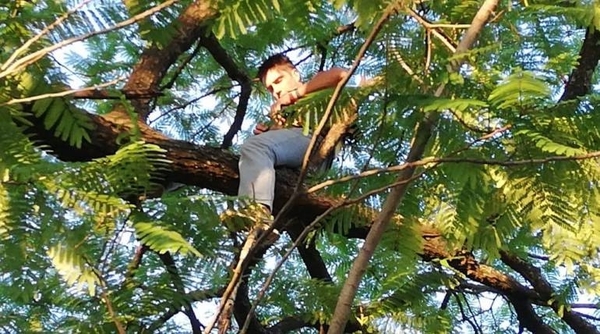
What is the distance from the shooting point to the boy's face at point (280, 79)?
2.44m

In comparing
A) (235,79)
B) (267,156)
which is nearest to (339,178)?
(267,156)

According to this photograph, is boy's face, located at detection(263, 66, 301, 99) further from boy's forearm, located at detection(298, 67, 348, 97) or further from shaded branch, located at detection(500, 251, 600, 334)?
shaded branch, located at detection(500, 251, 600, 334)

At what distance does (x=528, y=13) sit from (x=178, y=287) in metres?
0.69

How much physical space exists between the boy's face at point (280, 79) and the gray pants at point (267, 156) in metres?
0.28

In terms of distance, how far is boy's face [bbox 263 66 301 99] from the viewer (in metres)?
2.44

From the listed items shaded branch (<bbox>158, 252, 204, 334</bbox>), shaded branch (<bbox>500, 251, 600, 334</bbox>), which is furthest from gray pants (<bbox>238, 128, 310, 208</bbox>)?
shaded branch (<bbox>500, 251, 600, 334</bbox>)

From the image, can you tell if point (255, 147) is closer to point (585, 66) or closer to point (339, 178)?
point (339, 178)

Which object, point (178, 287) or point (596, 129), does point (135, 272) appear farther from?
point (596, 129)

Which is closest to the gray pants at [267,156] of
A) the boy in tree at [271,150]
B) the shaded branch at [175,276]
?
the boy in tree at [271,150]

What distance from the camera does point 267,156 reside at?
210cm

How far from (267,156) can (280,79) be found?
16.9 inches

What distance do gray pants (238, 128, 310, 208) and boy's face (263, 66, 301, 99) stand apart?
28cm

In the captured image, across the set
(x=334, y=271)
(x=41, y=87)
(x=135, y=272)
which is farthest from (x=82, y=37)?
(x=334, y=271)

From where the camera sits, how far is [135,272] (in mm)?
1290
